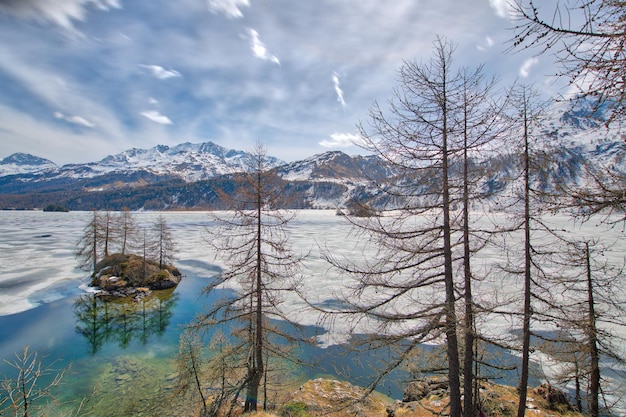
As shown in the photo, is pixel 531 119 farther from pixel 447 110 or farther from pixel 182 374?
pixel 182 374

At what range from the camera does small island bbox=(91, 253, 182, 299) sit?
35531 millimetres

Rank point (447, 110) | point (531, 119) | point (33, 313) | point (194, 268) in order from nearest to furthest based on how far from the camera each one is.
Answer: point (447, 110)
point (531, 119)
point (33, 313)
point (194, 268)

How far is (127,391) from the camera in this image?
17.5 metres

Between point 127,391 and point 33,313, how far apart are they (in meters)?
18.4

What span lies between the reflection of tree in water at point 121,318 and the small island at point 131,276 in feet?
5.45

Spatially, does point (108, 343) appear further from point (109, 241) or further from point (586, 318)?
point (586, 318)

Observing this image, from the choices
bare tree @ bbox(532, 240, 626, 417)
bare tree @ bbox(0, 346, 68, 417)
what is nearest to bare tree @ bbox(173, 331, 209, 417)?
bare tree @ bbox(0, 346, 68, 417)

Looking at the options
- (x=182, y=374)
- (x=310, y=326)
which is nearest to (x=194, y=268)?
(x=310, y=326)

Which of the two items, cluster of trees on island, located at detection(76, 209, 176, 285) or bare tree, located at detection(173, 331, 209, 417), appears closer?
bare tree, located at detection(173, 331, 209, 417)

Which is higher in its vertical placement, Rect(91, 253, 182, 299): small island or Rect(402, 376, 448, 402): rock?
Rect(91, 253, 182, 299): small island

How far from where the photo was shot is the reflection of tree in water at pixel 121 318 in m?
24.6

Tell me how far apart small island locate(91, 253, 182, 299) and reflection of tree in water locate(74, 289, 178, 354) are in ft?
5.45

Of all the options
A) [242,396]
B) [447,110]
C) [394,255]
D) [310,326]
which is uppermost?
[447,110]

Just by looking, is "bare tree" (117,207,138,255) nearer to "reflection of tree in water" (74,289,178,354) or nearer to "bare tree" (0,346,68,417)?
"reflection of tree in water" (74,289,178,354)
